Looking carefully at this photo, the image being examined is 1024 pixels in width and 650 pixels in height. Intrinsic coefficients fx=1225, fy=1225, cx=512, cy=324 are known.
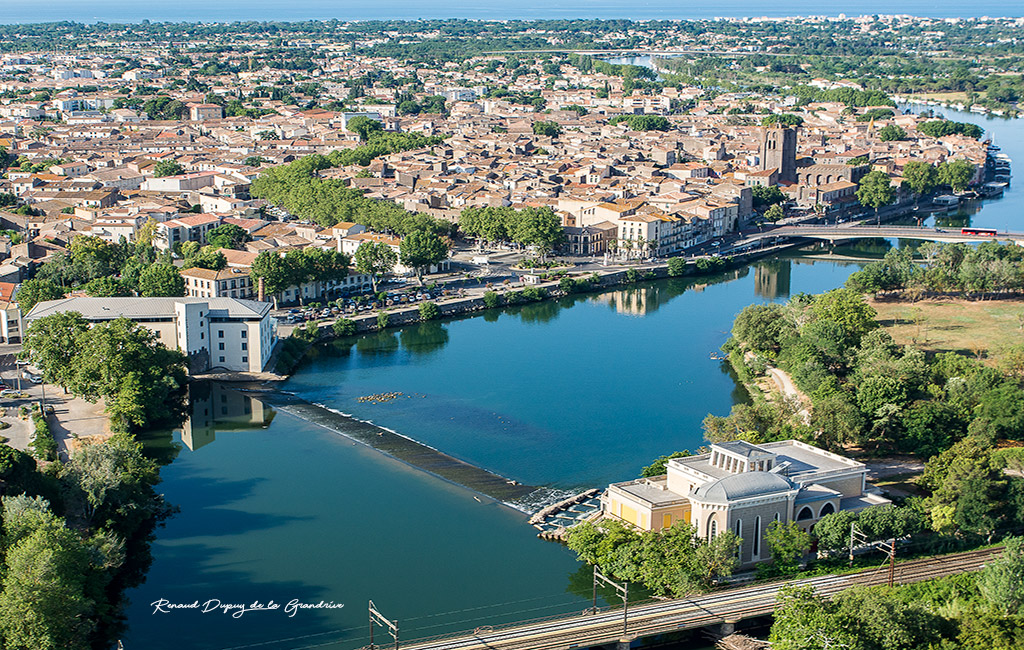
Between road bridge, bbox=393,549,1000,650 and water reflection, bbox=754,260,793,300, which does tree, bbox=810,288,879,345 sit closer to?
water reflection, bbox=754,260,793,300

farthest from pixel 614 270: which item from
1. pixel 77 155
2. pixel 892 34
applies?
pixel 892 34

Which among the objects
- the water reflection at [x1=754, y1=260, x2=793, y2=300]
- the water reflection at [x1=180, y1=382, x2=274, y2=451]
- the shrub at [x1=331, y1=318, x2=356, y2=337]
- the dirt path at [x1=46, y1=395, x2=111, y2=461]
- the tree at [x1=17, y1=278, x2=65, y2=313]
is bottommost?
the water reflection at [x1=754, y1=260, x2=793, y2=300]

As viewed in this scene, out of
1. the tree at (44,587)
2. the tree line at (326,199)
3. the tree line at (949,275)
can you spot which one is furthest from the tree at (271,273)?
the tree at (44,587)

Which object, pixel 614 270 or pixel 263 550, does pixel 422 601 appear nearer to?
pixel 263 550

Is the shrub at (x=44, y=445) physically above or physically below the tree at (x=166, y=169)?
below

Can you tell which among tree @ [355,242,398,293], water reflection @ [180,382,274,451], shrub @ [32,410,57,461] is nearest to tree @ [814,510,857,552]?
water reflection @ [180,382,274,451]

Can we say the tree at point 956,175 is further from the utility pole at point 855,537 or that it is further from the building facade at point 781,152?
the utility pole at point 855,537

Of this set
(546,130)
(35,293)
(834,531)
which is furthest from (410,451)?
(546,130)
